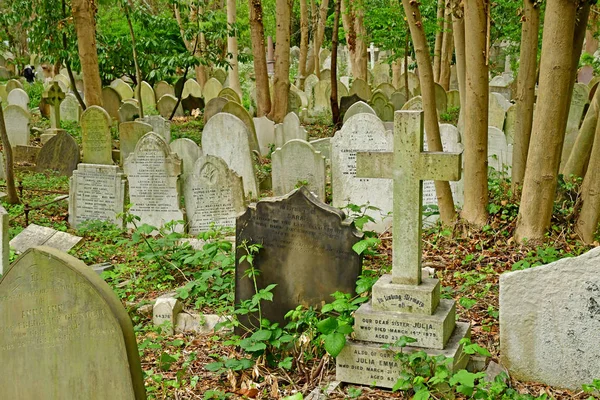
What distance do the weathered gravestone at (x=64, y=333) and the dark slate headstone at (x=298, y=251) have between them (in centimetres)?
182

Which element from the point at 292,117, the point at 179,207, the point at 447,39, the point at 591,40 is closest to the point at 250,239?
the point at 179,207

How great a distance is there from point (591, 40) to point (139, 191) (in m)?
14.1

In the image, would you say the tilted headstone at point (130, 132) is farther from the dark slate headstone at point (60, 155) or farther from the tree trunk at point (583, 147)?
the tree trunk at point (583, 147)

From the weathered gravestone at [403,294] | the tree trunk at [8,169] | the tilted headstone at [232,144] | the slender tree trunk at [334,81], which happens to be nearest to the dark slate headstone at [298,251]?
the weathered gravestone at [403,294]

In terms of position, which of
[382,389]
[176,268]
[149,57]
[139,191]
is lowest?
[382,389]

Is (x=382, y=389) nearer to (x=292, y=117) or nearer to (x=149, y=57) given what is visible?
(x=292, y=117)

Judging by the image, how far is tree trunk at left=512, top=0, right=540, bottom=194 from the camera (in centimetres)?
717

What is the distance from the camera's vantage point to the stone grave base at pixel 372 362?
463 cm

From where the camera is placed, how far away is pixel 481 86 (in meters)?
6.86

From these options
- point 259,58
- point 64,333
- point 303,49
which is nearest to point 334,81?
point 259,58

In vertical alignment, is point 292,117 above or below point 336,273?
above

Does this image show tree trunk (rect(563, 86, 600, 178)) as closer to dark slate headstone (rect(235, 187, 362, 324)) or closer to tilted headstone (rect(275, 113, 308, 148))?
dark slate headstone (rect(235, 187, 362, 324))

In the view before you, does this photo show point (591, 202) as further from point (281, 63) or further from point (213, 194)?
point (281, 63)

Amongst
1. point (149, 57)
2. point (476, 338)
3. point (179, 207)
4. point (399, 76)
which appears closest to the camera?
point (476, 338)
